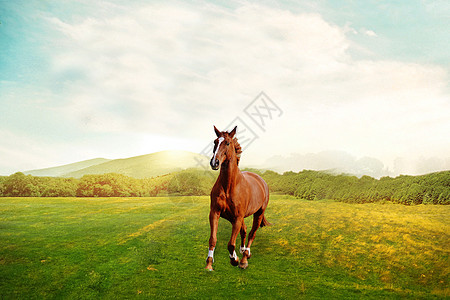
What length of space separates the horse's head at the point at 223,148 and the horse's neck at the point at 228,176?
20 cm

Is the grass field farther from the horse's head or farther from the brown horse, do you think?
the horse's head

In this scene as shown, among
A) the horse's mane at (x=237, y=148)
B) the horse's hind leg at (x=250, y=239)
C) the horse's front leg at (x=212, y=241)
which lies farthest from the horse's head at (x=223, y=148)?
the horse's hind leg at (x=250, y=239)

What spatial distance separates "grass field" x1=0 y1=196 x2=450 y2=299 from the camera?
7891 mm

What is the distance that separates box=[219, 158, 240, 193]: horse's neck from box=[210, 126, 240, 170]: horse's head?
0.20m

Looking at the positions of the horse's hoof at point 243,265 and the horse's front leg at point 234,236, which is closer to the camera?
the horse's front leg at point 234,236

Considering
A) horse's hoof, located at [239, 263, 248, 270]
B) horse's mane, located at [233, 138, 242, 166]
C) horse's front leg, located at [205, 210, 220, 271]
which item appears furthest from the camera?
horse's hoof, located at [239, 263, 248, 270]

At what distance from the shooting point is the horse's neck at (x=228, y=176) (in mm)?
7580

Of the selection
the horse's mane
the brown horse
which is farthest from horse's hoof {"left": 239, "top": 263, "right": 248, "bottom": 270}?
the horse's mane

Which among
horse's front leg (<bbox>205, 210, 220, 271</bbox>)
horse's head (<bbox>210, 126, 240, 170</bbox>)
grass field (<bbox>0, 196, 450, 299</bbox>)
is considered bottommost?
grass field (<bbox>0, 196, 450, 299</bbox>)

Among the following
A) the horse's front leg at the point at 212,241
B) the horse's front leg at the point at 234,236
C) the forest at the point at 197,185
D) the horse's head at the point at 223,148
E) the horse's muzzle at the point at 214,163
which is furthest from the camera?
the forest at the point at 197,185

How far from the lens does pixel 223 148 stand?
23.7 feet

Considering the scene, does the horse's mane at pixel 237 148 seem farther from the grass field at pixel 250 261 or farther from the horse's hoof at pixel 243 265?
the grass field at pixel 250 261

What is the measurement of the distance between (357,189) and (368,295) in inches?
434

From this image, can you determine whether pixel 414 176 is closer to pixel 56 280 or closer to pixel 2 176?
pixel 56 280
